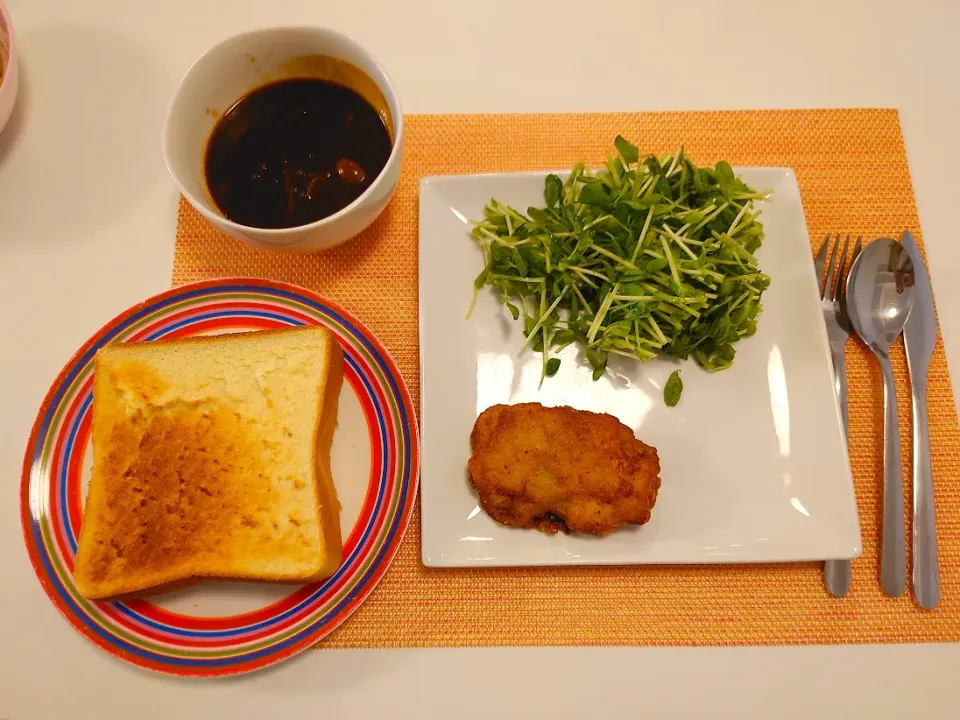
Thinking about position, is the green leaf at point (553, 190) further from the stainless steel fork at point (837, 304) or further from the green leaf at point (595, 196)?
the stainless steel fork at point (837, 304)

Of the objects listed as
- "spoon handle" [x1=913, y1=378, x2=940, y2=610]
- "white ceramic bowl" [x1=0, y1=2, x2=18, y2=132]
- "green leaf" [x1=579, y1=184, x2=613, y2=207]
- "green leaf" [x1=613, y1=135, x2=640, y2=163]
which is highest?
"white ceramic bowl" [x1=0, y1=2, x2=18, y2=132]

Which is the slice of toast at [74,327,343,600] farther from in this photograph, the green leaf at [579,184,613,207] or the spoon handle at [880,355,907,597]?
the spoon handle at [880,355,907,597]

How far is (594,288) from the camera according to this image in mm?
1565

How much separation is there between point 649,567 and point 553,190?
98 centimetres

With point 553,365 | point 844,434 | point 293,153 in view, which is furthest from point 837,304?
point 293,153

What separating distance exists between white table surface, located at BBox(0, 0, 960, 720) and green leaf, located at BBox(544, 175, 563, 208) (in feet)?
1.32

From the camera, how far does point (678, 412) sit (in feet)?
4.99

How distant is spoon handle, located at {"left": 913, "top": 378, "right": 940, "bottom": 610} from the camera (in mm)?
1427

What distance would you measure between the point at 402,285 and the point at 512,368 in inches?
15.7

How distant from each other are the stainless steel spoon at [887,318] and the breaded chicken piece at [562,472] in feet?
1.96

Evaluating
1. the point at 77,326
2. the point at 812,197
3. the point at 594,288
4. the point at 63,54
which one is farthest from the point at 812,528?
the point at 63,54

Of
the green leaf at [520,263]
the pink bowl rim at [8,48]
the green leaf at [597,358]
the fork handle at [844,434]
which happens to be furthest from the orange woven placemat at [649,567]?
the pink bowl rim at [8,48]

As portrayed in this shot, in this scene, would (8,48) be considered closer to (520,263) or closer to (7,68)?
(7,68)

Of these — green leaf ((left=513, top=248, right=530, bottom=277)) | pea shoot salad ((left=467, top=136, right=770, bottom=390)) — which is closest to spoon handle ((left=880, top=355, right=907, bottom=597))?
pea shoot salad ((left=467, top=136, right=770, bottom=390))
